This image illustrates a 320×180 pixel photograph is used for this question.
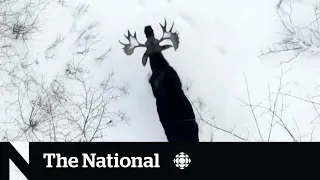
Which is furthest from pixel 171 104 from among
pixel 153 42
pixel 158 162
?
pixel 158 162

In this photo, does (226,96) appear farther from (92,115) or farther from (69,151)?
(69,151)

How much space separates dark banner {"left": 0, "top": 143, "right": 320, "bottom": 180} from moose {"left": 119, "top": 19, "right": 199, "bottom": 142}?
0.34 meters

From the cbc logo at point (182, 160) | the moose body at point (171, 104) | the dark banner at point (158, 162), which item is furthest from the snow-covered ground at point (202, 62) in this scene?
the cbc logo at point (182, 160)

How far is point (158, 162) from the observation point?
6414 mm

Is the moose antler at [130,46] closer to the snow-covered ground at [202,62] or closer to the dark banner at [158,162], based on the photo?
the snow-covered ground at [202,62]

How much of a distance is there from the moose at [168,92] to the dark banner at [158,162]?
34 cm

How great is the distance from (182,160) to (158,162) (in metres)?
0.33

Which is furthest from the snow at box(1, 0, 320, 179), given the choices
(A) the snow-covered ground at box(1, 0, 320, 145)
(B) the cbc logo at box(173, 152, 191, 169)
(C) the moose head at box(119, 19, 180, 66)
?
(B) the cbc logo at box(173, 152, 191, 169)

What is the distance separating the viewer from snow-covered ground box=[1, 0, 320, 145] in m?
7.88

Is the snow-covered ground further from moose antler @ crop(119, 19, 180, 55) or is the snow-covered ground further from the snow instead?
moose antler @ crop(119, 19, 180, 55)

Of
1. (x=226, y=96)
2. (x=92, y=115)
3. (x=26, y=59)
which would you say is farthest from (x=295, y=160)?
(x=26, y=59)

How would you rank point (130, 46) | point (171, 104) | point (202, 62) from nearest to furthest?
point (171, 104) < point (130, 46) < point (202, 62)

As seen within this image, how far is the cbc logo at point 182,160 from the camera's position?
647cm

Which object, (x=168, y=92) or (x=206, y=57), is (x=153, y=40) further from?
(x=206, y=57)
